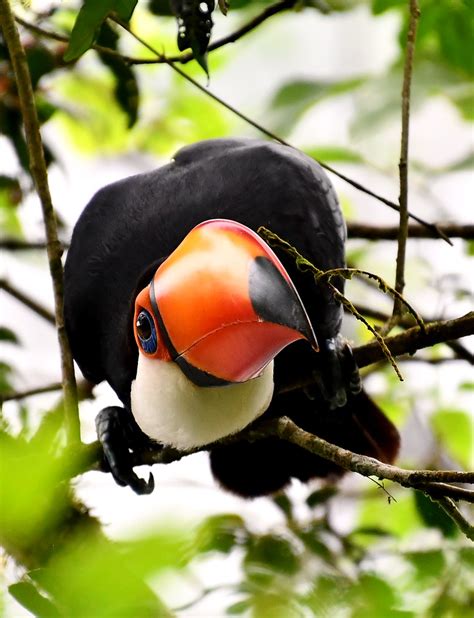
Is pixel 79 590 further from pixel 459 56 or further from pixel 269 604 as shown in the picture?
pixel 459 56

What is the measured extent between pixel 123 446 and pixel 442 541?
1.37ft

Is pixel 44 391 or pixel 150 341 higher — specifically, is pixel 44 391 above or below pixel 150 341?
below

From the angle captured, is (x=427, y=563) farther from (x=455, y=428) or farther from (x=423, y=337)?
(x=455, y=428)

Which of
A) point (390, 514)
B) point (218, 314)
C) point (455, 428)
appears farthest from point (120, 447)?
point (455, 428)

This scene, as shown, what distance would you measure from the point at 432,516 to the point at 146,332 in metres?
0.39

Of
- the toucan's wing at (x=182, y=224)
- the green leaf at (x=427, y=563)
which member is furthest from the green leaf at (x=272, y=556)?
the toucan's wing at (x=182, y=224)

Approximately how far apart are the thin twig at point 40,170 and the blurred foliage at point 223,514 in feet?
0.11

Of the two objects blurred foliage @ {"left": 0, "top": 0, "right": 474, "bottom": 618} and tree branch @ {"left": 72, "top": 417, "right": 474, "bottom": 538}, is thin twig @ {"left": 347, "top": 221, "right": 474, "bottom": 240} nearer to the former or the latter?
blurred foliage @ {"left": 0, "top": 0, "right": 474, "bottom": 618}

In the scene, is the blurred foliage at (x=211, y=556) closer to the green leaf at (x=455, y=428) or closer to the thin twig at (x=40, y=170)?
the thin twig at (x=40, y=170)

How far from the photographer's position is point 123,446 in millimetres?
1249

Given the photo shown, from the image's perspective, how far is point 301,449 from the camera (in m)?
1.47

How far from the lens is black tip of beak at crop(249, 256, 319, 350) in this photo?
2.86ft

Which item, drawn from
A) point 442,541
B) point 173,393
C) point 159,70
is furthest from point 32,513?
point 159,70

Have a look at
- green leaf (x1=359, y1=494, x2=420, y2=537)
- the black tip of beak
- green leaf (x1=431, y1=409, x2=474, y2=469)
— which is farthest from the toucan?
green leaf (x1=431, y1=409, x2=474, y2=469)
